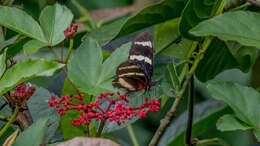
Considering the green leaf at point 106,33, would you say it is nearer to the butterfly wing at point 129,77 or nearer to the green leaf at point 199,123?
the butterfly wing at point 129,77

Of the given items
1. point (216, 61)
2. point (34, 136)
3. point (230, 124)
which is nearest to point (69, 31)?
point (34, 136)

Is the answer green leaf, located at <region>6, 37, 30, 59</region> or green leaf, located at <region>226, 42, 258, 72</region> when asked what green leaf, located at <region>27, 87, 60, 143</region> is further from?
green leaf, located at <region>226, 42, 258, 72</region>

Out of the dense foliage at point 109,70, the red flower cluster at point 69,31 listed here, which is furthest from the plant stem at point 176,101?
the red flower cluster at point 69,31

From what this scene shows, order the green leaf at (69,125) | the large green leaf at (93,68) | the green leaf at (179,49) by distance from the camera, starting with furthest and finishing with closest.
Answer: the green leaf at (179,49)
the green leaf at (69,125)
the large green leaf at (93,68)

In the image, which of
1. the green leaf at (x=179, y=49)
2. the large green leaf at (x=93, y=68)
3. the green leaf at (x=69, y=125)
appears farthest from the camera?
the green leaf at (x=179, y=49)

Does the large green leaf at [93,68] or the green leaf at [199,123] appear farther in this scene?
the green leaf at [199,123]

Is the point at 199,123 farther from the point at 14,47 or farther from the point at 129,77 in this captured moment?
the point at 14,47
